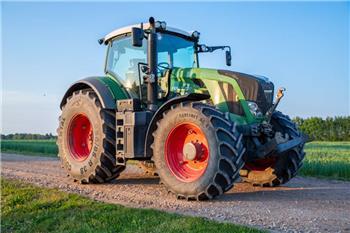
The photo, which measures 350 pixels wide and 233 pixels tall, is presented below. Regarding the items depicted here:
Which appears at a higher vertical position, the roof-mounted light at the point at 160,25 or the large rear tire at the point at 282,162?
the roof-mounted light at the point at 160,25

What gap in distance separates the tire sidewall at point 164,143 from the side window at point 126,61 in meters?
1.79

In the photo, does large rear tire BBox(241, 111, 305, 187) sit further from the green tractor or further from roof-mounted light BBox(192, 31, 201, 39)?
roof-mounted light BBox(192, 31, 201, 39)

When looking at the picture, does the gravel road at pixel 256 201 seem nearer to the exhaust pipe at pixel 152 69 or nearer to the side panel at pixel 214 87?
the side panel at pixel 214 87

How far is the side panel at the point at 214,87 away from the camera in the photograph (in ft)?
25.9

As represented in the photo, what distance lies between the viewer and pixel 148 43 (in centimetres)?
877

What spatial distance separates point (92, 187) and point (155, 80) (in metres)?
2.49

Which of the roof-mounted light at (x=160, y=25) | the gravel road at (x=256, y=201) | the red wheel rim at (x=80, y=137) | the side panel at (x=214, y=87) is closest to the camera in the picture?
the gravel road at (x=256, y=201)

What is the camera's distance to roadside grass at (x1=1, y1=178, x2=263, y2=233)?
5.46m

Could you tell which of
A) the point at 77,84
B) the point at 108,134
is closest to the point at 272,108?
the point at 108,134

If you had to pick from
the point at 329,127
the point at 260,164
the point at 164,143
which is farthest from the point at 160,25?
the point at 329,127

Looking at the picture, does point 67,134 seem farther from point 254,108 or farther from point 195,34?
point 254,108

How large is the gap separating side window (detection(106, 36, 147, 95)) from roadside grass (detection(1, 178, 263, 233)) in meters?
2.74

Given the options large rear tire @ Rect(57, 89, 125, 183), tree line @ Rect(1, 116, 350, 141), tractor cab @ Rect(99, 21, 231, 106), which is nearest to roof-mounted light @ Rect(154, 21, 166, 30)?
tractor cab @ Rect(99, 21, 231, 106)

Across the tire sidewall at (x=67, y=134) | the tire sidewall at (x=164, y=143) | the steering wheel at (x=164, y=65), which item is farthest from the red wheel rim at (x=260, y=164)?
the tire sidewall at (x=67, y=134)
